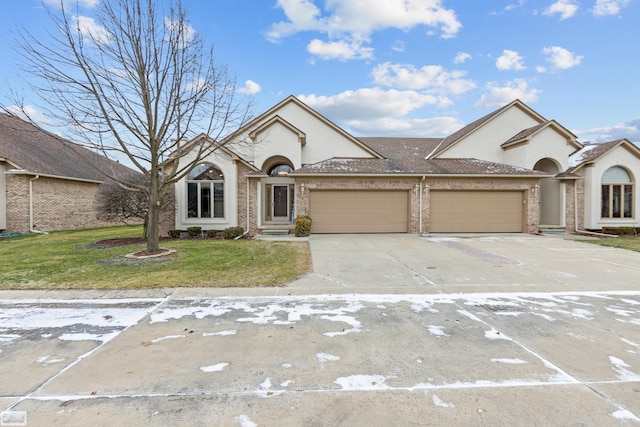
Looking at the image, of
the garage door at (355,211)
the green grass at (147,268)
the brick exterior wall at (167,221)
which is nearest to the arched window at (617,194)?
the garage door at (355,211)

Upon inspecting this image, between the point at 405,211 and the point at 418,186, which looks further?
the point at 405,211

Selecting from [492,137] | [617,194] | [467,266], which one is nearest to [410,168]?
[492,137]

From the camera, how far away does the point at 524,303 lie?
5.70 meters

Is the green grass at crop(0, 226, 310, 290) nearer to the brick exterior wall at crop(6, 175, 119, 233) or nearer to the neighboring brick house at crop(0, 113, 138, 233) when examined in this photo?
the neighboring brick house at crop(0, 113, 138, 233)

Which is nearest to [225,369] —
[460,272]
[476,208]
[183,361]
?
[183,361]

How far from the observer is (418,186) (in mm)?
16031

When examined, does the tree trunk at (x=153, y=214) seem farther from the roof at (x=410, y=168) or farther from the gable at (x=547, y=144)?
the gable at (x=547, y=144)

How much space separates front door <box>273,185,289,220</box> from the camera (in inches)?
684

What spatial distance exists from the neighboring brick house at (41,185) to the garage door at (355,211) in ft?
31.7

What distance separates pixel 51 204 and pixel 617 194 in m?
30.9

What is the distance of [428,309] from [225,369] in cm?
345

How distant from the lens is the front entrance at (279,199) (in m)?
17.3

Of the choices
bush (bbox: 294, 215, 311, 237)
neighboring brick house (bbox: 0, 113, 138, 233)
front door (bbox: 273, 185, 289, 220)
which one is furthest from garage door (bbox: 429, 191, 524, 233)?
neighboring brick house (bbox: 0, 113, 138, 233)

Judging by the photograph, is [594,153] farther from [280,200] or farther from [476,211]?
[280,200]
